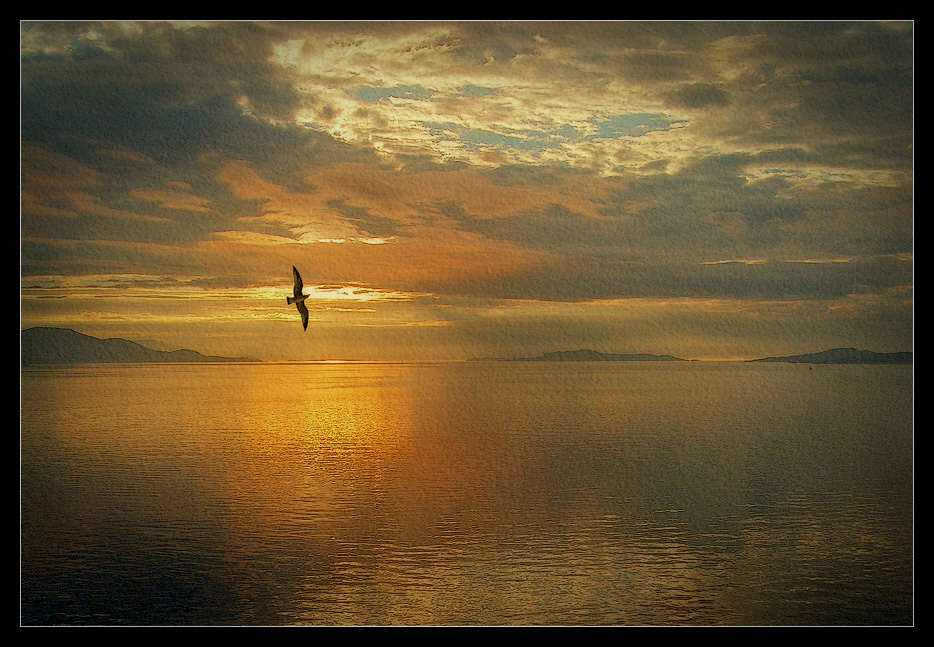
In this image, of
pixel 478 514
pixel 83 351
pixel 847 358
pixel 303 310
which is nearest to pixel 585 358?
pixel 478 514

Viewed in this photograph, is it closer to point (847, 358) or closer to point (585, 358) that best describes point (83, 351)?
point (585, 358)

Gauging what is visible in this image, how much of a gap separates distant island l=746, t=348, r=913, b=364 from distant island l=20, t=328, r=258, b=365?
290 cm

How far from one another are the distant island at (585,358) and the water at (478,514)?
6 cm

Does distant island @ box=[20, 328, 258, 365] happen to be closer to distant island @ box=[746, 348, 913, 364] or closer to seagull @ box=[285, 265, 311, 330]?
seagull @ box=[285, 265, 311, 330]

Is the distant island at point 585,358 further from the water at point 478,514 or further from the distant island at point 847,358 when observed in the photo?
the distant island at point 847,358

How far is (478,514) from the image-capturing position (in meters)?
4.44

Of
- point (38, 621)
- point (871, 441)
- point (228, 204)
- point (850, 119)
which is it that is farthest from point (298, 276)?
point (871, 441)

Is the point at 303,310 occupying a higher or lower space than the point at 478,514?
higher

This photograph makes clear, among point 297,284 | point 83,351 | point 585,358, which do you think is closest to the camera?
point 83,351

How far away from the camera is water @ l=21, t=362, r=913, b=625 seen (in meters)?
3.54

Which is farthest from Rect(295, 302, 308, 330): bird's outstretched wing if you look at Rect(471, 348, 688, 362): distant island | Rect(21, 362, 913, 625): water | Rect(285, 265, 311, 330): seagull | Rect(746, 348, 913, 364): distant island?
Rect(746, 348, 913, 364): distant island

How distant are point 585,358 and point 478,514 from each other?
1079 millimetres

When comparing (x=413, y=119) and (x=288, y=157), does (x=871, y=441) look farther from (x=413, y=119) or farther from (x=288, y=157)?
(x=288, y=157)
